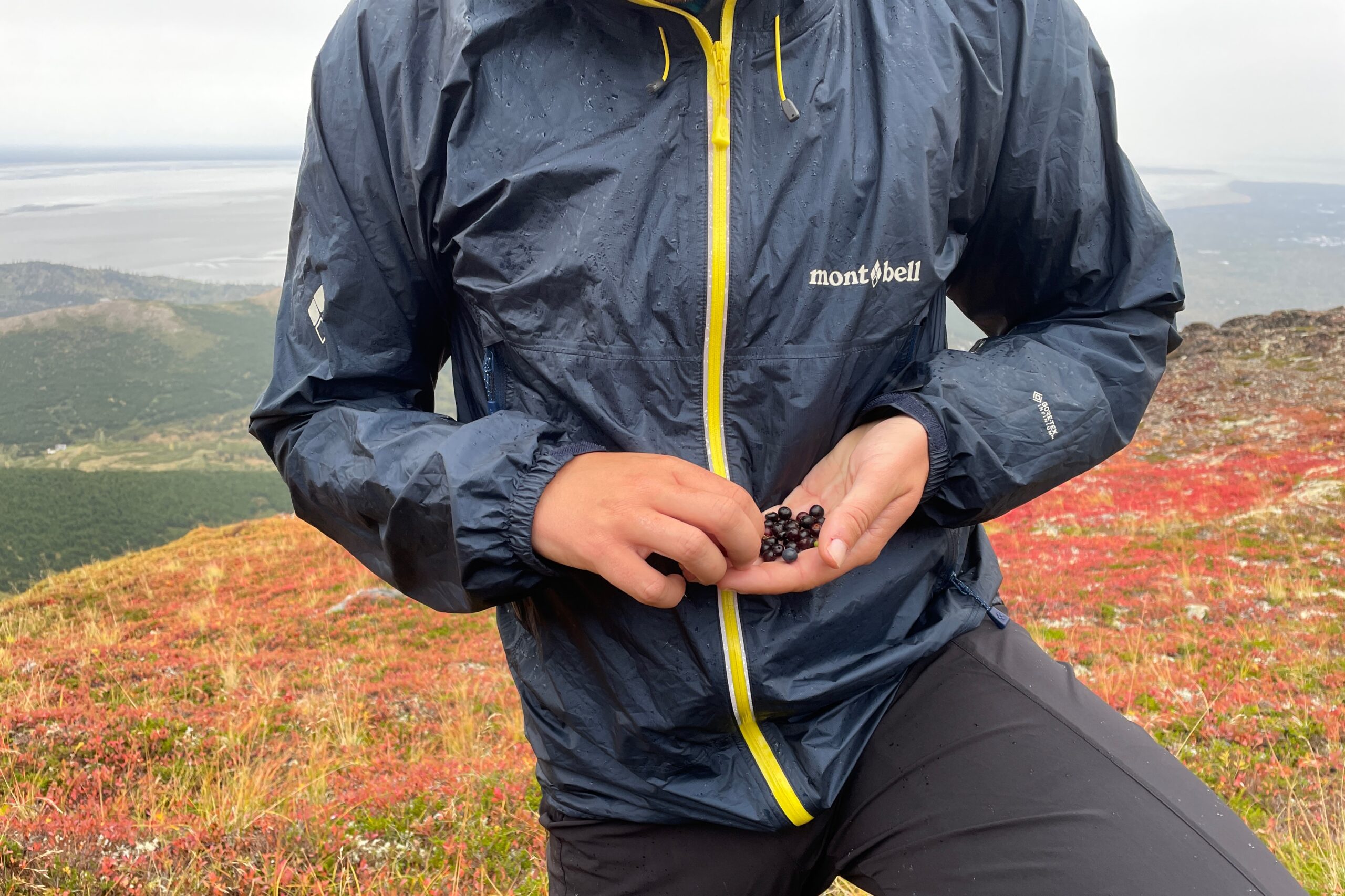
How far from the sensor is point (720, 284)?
1642 millimetres

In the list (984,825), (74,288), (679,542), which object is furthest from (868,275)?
(74,288)

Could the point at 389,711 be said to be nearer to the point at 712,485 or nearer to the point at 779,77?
the point at 712,485

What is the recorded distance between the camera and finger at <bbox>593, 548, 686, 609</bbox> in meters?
1.45

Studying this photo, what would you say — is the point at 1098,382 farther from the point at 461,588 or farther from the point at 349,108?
the point at 349,108

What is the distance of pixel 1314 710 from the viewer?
5773 millimetres

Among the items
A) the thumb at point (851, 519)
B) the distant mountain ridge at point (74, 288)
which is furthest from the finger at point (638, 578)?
the distant mountain ridge at point (74, 288)

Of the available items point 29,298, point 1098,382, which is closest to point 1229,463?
point 1098,382

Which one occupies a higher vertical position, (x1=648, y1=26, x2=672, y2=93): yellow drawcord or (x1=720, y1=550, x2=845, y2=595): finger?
(x1=648, y1=26, x2=672, y2=93): yellow drawcord

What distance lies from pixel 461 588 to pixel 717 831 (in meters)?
0.82

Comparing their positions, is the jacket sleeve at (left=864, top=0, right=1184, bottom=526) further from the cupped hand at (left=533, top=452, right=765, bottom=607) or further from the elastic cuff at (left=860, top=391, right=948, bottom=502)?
the cupped hand at (left=533, top=452, right=765, bottom=607)

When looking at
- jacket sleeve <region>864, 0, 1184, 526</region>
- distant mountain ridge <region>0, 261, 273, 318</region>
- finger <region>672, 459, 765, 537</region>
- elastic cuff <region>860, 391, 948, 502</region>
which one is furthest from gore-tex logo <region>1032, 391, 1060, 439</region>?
distant mountain ridge <region>0, 261, 273, 318</region>

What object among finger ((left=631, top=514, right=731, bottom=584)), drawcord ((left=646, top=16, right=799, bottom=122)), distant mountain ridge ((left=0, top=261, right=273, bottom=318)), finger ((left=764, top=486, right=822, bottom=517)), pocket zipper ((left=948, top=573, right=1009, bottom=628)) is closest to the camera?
finger ((left=631, top=514, right=731, bottom=584))

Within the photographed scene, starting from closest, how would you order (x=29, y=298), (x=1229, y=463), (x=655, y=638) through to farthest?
(x=655, y=638)
(x=1229, y=463)
(x=29, y=298)

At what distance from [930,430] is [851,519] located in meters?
0.32
